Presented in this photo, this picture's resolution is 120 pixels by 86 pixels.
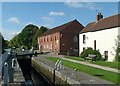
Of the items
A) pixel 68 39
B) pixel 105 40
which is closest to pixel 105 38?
pixel 105 40

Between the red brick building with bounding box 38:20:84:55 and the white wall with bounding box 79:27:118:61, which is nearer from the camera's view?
the white wall with bounding box 79:27:118:61

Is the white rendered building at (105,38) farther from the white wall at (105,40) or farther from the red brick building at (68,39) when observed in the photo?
the red brick building at (68,39)

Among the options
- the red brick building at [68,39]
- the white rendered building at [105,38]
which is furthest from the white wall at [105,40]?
the red brick building at [68,39]

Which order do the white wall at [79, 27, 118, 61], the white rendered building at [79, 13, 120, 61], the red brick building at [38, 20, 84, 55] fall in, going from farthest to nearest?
the red brick building at [38, 20, 84, 55], the white wall at [79, 27, 118, 61], the white rendered building at [79, 13, 120, 61]

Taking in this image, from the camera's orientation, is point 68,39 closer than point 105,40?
No

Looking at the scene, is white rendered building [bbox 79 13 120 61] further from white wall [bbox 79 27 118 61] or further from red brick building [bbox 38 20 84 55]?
red brick building [bbox 38 20 84 55]

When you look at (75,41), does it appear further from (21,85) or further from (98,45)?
(21,85)

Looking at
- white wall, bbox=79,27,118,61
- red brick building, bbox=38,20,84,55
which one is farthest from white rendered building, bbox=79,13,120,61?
red brick building, bbox=38,20,84,55

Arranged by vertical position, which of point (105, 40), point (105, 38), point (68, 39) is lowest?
point (105, 40)

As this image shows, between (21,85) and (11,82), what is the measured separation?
1.56 ft

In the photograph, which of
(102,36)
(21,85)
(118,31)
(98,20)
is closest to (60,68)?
(21,85)

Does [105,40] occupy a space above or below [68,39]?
below

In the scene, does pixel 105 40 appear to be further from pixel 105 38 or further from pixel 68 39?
pixel 68 39

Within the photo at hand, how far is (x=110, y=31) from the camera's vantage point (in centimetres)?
3972
